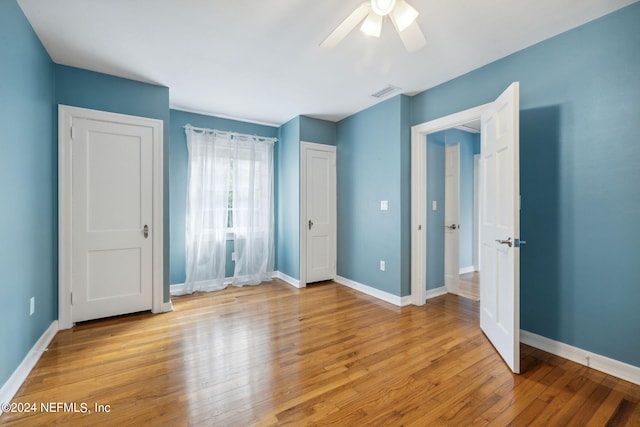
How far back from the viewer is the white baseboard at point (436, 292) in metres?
3.81

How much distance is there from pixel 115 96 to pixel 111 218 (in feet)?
4.23

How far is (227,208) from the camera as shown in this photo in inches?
169

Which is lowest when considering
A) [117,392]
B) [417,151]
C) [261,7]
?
[117,392]

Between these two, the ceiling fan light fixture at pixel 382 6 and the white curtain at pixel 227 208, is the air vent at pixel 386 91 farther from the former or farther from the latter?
the white curtain at pixel 227 208

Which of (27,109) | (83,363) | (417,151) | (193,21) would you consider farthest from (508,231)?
(27,109)

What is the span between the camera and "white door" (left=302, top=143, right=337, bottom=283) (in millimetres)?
4375

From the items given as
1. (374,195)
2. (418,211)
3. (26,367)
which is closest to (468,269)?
(418,211)

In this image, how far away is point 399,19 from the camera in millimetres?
1671

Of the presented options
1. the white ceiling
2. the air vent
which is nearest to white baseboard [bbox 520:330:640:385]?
the white ceiling

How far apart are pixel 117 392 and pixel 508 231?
2.93 meters

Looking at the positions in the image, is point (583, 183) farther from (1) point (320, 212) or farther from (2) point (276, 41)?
(1) point (320, 212)

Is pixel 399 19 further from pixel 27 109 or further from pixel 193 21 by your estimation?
pixel 27 109

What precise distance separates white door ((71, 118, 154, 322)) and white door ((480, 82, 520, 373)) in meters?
3.46

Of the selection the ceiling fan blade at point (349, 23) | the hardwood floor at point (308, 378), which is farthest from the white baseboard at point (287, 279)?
the ceiling fan blade at point (349, 23)
